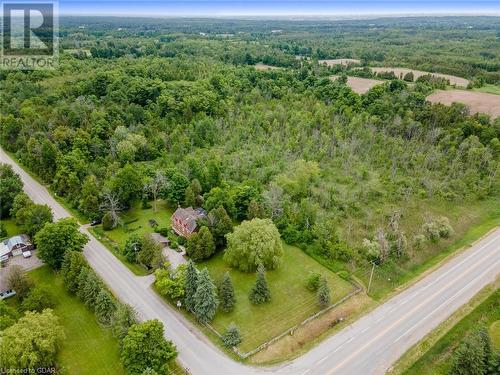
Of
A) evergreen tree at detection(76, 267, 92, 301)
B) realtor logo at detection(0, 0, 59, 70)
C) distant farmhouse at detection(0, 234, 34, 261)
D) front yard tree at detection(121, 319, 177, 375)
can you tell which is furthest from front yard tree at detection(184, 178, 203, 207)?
realtor logo at detection(0, 0, 59, 70)

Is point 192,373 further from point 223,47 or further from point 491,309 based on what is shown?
point 223,47

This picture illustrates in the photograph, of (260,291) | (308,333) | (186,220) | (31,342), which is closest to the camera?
(31,342)

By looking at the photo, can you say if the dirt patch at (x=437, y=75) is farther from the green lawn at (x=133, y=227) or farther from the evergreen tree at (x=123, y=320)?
the evergreen tree at (x=123, y=320)

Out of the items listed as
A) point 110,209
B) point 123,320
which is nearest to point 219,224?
point 123,320

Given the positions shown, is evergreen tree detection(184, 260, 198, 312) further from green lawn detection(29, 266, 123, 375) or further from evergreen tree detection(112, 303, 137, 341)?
green lawn detection(29, 266, 123, 375)

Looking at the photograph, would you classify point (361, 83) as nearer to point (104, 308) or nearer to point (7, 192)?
point (7, 192)

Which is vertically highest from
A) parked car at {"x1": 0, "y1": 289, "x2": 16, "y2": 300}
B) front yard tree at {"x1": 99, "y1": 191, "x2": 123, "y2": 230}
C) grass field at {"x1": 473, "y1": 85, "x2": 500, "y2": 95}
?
grass field at {"x1": 473, "y1": 85, "x2": 500, "y2": 95}

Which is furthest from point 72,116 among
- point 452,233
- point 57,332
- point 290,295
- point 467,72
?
point 467,72
